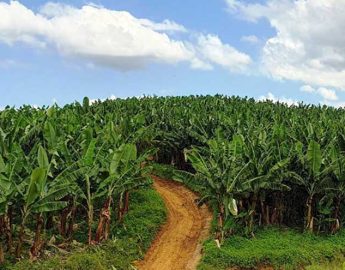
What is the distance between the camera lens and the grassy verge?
49.8 ft

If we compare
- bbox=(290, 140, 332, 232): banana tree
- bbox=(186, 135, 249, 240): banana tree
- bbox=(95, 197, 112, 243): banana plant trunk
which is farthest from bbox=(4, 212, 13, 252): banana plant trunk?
bbox=(290, 140, 332, 232): banana tree

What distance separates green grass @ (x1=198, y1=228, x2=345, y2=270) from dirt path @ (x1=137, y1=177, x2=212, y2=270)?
2.72 ft

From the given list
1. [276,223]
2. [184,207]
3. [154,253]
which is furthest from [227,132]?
[154,253]

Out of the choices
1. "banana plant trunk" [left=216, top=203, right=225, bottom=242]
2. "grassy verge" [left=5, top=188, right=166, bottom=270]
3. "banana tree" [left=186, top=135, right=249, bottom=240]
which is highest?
"banana tree" [left=186, top=135, right=249, bottom=240]

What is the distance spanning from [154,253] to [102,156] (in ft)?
13.9

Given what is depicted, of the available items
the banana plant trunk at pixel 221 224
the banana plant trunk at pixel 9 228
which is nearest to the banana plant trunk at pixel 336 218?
the banana plant trunk at pixel 221 224

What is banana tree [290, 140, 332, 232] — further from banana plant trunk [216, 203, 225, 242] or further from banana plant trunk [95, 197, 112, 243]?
banana plant trunk [95, 197, 112, 243]

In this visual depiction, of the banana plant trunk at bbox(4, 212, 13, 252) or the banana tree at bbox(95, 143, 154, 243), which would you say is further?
the banana tree at bbox(95, 143, 154, 243)

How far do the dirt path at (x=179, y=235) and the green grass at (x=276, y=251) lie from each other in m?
0.83

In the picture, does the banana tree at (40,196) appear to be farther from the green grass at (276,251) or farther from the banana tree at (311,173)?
the banana tree at (311,173)

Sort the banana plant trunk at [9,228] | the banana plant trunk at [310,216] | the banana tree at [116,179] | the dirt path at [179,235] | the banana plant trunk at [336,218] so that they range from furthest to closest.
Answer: the banana plant trunk at [336,218] < the banana plant trunk at [310,216] < the dirt path at [179,235] < the banana tree at [116,179] < the banana plant trunk at [9,228]

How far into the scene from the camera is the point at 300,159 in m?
19.2

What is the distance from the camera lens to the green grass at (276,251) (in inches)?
682

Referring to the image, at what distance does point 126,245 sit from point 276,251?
17.3 feet
